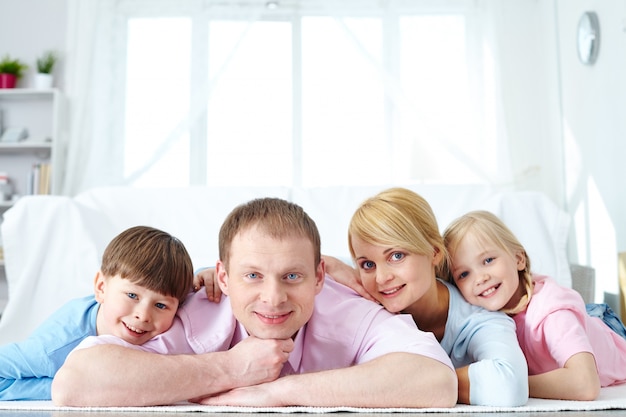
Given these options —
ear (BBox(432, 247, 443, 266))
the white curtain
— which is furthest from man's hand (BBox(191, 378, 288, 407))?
the white curtain

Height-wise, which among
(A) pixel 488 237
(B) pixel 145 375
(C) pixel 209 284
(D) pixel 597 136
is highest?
(D) pixel 597 136

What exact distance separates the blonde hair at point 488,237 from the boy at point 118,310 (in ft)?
2.12

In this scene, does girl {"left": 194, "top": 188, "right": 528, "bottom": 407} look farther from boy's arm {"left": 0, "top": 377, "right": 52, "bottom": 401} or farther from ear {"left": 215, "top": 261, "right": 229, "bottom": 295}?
boy's arm {"left": 0, "top": 377, "right": 52, "bottom": 401}

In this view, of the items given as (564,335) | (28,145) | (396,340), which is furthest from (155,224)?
(28,145)

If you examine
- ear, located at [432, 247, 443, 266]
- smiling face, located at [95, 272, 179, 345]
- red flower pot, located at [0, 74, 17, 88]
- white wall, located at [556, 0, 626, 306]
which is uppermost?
red flower pot, located at [0, 74, 17, 88]

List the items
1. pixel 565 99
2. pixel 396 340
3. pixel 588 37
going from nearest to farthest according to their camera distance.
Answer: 1. pixel 396 340
2. pixel 588 37
3. pixel 565 99

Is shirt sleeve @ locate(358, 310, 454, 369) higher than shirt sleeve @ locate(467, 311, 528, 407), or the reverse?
shirt sleeve @ locate(358, 310, 454, 369)

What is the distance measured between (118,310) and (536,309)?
3.08 ft

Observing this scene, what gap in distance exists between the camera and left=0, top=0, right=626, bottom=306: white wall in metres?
2.87

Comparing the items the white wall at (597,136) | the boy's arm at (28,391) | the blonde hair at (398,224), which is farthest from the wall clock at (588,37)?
the boy's arm at (28,391)

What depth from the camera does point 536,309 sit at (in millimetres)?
1392

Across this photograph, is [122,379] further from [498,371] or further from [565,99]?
[565,99]

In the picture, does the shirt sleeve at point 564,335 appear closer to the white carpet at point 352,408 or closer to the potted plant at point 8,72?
the white carpet at point 352,408

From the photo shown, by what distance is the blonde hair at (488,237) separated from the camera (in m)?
1.46
